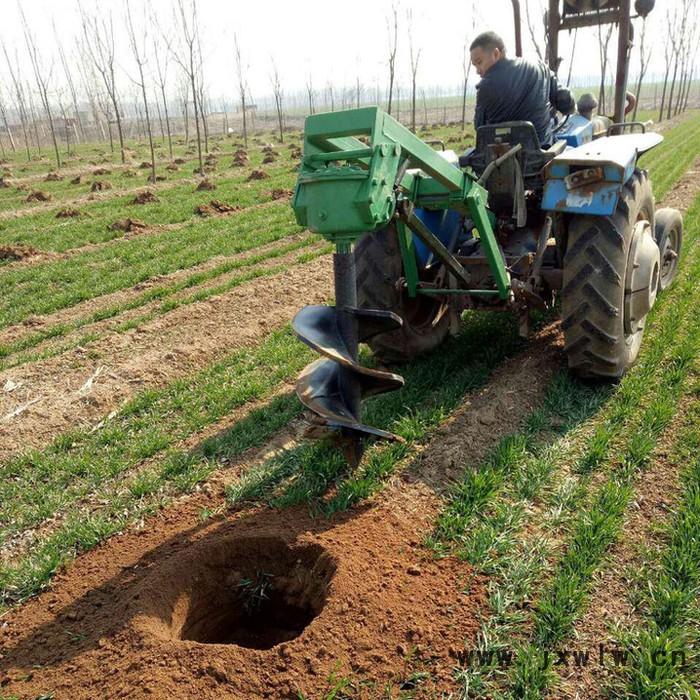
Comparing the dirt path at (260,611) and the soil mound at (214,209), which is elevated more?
the soil mound at (214,209)

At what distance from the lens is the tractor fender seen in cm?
388

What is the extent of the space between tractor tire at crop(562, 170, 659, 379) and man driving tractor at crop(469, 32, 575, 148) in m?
0.87

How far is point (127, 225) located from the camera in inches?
469

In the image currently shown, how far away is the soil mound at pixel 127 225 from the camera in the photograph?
38.9 feet

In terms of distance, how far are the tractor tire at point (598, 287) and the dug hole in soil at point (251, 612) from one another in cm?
164

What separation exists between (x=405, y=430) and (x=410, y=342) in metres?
1.07

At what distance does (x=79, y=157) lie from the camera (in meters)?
31.1

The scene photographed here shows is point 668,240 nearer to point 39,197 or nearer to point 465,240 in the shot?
point 465,240

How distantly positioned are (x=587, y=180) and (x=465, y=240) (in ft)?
3.95

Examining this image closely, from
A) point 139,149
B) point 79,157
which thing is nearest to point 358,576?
point 79,157

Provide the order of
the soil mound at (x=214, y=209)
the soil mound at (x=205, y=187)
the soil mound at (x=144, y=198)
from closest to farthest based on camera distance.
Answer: the soil mound at (x=214, y=209) → the soil mound at (x=144, y=198) → the soil mound at (x=205, y=187)

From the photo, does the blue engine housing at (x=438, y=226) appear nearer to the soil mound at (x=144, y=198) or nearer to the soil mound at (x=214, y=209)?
the soil mound at (x=214, y=209)

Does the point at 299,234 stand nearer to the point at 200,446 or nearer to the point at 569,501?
the point at 200,446

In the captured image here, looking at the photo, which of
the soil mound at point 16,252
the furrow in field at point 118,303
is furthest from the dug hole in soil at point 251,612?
the soil mound at point 16,252
